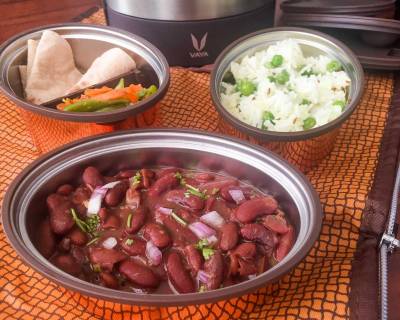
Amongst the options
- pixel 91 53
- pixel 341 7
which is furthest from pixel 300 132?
pixel 91 53

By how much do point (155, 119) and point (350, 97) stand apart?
0.59 m

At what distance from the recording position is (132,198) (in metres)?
1.17

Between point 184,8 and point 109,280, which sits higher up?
point 184,8

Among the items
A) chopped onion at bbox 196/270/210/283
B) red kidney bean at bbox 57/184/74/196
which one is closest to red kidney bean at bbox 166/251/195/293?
chopped onion at bbox 196/270/210/283

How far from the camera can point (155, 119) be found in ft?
4.89

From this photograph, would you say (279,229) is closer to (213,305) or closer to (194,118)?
(213,305)

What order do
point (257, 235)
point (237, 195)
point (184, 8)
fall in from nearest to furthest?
point (257, 235), point (237, 195), point (184, 8)

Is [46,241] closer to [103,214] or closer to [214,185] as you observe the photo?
[103,214]

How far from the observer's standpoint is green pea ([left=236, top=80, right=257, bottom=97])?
155 cm

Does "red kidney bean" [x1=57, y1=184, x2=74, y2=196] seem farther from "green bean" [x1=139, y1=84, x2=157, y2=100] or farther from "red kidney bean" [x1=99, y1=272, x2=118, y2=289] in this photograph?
"green bean" [x1=139, y1=84, x2=157, y2=100]

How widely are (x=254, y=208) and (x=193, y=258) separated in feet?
0.64

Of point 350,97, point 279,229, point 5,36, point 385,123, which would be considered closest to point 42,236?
point 279,229

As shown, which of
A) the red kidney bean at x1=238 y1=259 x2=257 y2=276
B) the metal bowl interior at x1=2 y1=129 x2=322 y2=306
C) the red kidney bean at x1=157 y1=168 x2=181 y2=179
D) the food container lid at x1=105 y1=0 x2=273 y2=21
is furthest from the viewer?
the food container lid at x1=105 y1=0 x2=273 y2=21

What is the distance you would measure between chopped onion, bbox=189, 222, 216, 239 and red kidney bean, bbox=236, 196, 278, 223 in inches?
2.9
